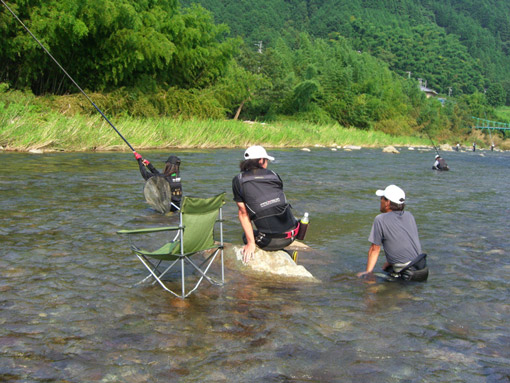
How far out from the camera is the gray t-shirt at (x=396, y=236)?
6.38 m

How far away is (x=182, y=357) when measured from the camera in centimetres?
422

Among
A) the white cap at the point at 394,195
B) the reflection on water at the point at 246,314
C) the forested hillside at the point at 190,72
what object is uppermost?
the forested hillside at the point at 190,72

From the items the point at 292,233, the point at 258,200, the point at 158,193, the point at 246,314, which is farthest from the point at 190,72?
the point at 246,314

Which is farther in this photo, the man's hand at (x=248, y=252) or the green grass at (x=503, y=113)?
the green grass at (x=503, y=113)

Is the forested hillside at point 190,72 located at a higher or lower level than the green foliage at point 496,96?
lower

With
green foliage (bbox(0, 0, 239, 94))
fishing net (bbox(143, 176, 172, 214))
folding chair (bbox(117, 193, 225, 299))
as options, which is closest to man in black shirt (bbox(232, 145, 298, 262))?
folding chair (bbox(117, 193, 225, 299))

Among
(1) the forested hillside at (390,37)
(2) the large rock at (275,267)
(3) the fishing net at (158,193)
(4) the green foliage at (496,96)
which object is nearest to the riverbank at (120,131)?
(3) the fishing net at (158,193)

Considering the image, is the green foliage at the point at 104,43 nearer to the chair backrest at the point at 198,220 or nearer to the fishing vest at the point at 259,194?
the fishing vest at the point at 259,194

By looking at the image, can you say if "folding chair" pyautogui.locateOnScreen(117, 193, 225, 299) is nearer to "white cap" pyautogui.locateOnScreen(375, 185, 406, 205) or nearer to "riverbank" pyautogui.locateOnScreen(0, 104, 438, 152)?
"white cap" pyautogui.locateOnScreen(375, 185, 406, 205)

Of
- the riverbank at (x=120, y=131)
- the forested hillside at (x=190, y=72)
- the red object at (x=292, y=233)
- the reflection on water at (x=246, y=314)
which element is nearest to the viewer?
the reflection on water at (x=246, y=314)

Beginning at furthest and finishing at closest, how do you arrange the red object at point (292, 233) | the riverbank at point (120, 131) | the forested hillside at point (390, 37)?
the forested hillside at point (390, 37) → the riverbank at point (120, 131) → the red object at point (292, 233)

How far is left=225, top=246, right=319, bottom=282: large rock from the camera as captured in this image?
646 centimetres

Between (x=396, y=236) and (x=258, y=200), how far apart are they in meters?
1.62

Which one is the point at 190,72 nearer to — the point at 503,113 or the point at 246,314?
the point at 246,314
